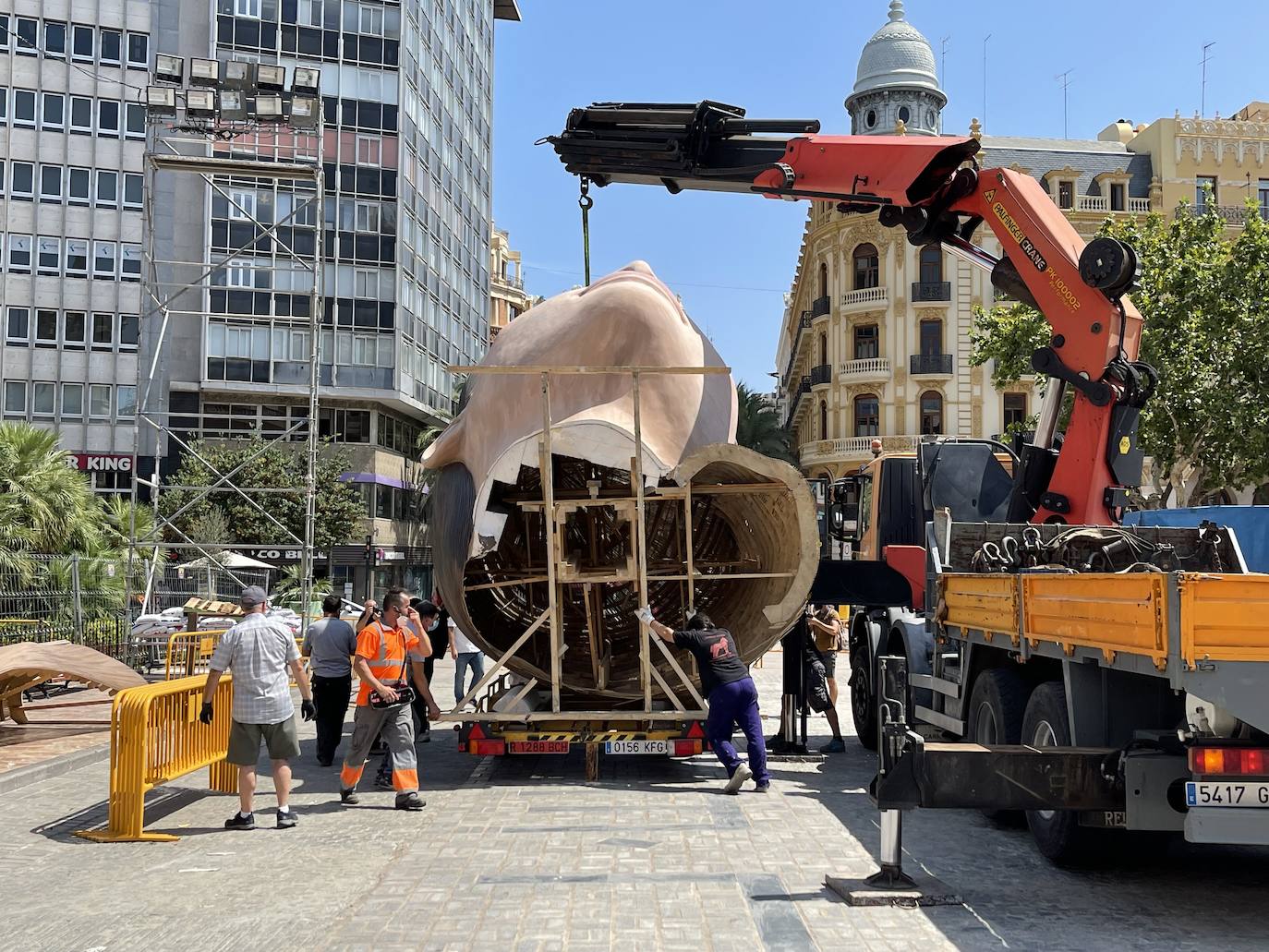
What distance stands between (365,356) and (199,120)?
19.9 meters

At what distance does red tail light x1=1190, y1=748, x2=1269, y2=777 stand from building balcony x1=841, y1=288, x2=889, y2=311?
4642 cm

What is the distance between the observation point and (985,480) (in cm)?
1248

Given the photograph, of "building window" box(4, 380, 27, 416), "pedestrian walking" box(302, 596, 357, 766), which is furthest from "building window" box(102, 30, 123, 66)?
"pedestrian walking" box(302, 596, 357, 766)

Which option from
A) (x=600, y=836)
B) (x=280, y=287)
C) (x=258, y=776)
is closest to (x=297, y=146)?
(x=280, y=287)

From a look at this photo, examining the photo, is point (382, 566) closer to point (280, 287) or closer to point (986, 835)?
point (280, 287)

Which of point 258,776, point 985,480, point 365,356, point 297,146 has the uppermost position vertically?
point 297,146

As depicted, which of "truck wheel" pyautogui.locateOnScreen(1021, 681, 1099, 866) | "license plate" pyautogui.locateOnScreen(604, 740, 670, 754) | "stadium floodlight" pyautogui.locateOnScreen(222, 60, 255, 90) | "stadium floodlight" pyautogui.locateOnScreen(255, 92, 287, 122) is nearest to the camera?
"truck wheel" pyautogui.locateOnScreen(1021, 681, 1099, 866)

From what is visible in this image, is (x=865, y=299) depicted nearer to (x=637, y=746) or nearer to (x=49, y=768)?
(x=637, y=746)

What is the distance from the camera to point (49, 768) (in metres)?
A: 10.8

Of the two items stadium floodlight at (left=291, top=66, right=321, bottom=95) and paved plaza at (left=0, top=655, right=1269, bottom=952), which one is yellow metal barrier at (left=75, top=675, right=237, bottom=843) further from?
stadium floodlight at (left=291, top=66, right=321, bottom=95)

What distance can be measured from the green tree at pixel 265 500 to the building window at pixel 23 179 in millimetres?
12193

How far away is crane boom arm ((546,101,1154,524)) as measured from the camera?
1033 cm

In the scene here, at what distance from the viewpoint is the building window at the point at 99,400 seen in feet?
147

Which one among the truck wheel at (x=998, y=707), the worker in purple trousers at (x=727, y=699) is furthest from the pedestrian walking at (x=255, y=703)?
Result: the truck wheel at (x=998, y=707)
